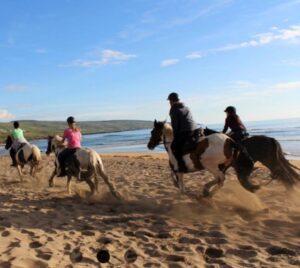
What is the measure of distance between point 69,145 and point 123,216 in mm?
3388

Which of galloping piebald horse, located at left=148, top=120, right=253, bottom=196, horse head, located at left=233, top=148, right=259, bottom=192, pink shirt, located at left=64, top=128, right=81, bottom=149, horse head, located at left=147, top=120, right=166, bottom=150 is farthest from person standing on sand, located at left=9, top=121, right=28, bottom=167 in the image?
horse head, located at left=233, top=148, right=259, bottom=192

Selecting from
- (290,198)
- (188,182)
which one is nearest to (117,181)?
(188,182)

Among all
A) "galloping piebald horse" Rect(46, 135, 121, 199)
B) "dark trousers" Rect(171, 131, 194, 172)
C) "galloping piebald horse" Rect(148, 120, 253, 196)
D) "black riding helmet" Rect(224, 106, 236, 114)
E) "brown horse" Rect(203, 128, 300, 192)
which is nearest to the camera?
"galloping piebald horse" Rect(148, 120, 253, 196)

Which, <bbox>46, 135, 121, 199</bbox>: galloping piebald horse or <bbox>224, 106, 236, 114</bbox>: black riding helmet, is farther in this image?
<bbox>46, 135, 121, 199</bbox>: galloping piebald horse

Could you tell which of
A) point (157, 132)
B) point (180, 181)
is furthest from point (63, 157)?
point (180, 181)

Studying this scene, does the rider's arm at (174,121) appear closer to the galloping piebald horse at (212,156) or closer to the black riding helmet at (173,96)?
the galloping piebald horse at (212,156)

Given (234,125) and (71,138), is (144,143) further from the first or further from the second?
(234,125)

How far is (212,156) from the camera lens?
30.2 ft

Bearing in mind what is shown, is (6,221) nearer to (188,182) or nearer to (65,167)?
(65,167)

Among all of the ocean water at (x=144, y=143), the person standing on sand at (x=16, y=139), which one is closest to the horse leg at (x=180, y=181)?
the ocean water at (x=144, y=143)

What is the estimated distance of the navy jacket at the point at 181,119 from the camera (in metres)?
9.59

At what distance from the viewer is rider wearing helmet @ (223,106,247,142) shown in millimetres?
10273

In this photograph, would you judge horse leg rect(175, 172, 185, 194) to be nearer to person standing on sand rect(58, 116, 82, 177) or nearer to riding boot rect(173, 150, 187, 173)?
riding boot rect(173, 150, 187, 173)

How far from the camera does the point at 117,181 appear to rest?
572 inches
